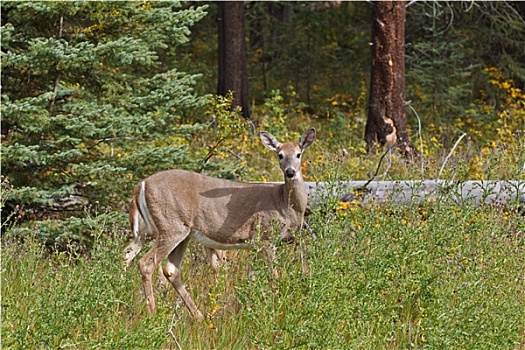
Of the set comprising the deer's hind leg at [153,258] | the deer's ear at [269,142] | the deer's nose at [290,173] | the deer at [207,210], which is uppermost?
the deer's ear at [269,142]

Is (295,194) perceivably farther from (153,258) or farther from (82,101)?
(82,101)

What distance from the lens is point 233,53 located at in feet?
50.4

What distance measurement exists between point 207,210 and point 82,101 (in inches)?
77.0

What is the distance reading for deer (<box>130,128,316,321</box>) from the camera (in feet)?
21.5

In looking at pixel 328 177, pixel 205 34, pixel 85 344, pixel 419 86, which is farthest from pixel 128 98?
pixel 205 34

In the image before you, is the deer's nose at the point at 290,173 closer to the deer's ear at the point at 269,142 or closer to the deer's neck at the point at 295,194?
the deer's neck at the point at 295,194

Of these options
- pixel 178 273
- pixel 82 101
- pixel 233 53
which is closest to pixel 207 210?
pixel 178 273

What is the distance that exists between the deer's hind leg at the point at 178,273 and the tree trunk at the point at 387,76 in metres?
5.94

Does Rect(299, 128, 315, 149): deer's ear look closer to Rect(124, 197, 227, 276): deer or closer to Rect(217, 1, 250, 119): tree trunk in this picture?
Rect(124, 197, 227, 276): deer

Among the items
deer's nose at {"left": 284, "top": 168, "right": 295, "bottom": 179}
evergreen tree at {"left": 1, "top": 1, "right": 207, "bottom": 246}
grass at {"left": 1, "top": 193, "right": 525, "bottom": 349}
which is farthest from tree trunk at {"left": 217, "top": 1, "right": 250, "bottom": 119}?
grass at {"left": 1, "top": 193, "right": 525, "bottom": 349}

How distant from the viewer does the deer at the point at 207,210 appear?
6.57 metres

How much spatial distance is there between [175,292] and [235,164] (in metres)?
2.32

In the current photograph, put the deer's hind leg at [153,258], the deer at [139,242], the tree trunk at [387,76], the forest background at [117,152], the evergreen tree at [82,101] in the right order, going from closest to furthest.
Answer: the forest background at [117,152] < the deer's hind leg at [153,258] < the deer at [139,242] < the evergreen tree at [82,101] < the tree trunk at [387,76]

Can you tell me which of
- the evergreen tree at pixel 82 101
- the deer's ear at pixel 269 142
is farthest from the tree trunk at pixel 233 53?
the deer's ear at pixel 269 142
